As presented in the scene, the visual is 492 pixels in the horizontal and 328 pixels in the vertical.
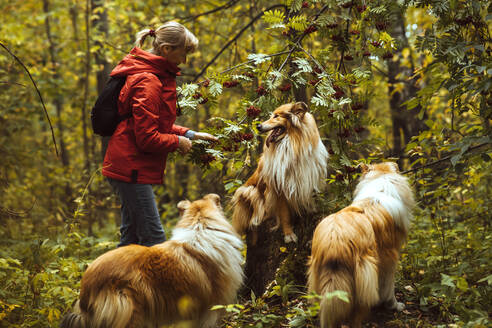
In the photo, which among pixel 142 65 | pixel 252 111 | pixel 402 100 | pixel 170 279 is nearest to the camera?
pixel 170 279

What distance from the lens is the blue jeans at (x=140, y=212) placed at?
3.46m

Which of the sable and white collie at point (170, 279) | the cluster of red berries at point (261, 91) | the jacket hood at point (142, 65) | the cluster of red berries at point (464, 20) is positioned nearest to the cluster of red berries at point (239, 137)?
the cluster of red berries at point (261, 91)

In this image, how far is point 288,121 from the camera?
412 centimetres

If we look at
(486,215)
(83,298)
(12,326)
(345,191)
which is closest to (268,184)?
(345,191)

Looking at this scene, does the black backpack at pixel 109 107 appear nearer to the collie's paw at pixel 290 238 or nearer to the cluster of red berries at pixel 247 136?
the cluster of red berries at pixel 247 136

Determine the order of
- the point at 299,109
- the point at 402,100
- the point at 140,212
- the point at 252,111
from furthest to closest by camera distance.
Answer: the point at 402,100, the point at 299,109, the point at 252,111, the point at 140,212

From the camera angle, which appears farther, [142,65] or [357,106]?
[357,106]

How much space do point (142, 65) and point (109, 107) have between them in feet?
1.53

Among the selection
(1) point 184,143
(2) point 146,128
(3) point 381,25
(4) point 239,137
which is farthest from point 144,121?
(3) point 381,25

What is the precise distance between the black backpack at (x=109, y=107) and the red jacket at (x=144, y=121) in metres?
0.05

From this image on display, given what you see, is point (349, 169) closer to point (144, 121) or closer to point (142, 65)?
point (144, 121)

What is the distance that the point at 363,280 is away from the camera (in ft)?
9.45

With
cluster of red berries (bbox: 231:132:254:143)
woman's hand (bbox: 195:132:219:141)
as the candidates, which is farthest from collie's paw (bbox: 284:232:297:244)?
woman's hand (bbox: 195:132:219:141)

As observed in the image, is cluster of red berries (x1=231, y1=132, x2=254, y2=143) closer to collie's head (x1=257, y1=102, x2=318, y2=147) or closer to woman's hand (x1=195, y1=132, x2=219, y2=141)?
woman's hand (x1=195, y1=132, x2=219, y2=141)
